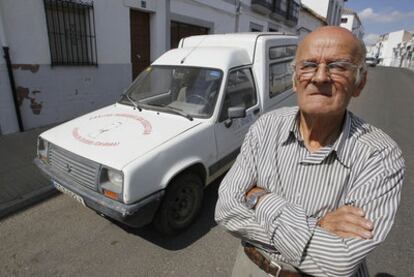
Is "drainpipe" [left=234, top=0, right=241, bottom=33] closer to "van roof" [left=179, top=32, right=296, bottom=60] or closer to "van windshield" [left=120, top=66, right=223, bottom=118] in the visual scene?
"van roof" [left=179, top=32, right=296, bottom=60]

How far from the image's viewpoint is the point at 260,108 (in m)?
3.93

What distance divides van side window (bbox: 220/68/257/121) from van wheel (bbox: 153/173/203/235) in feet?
→ 2.80

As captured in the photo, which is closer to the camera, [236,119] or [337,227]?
[337,227]

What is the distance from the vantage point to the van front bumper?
2.36 meters

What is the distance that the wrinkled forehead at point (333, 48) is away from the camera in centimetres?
116

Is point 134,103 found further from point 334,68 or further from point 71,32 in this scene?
point 71,32

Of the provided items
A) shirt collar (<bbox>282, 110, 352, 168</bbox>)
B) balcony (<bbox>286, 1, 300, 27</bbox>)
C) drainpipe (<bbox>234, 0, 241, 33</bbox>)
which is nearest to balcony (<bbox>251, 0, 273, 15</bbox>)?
drainpipe (<bbox>234, 0, 241, 33</bbox>)

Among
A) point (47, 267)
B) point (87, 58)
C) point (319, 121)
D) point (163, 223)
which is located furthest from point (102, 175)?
point (87, 58)

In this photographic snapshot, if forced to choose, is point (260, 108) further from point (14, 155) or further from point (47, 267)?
point (14, 155)

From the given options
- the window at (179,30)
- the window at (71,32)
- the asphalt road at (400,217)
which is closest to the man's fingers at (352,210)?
the asphalt road at (400,217)

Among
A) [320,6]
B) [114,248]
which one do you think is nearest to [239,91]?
[114,248]

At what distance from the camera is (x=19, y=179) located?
3.84 meters

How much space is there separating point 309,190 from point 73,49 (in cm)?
654

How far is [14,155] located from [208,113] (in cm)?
362
